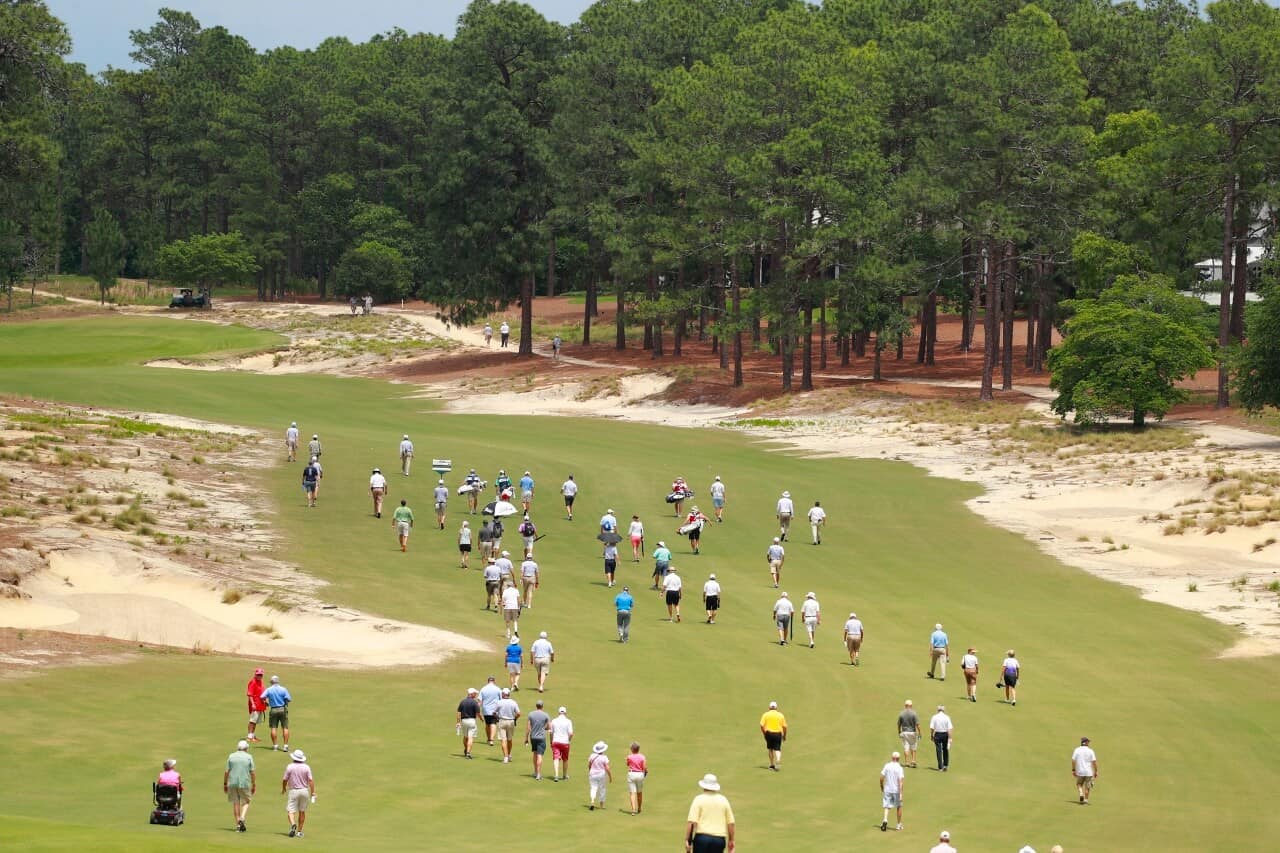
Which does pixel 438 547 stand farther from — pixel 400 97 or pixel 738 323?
pixel 400 97

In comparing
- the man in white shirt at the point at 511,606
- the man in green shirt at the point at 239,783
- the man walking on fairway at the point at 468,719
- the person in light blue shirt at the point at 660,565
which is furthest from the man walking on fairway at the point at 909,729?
the person in light blue shirt at the point at 660,565

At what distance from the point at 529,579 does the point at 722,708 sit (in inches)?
349

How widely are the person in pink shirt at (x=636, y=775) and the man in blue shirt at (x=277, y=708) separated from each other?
6.36 m

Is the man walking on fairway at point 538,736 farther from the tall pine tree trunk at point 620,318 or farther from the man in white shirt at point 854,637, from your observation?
the tall pine tree trunk at point 620,318

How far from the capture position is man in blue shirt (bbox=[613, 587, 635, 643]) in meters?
39.3

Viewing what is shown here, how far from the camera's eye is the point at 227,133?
159625 mm

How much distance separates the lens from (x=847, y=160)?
293 feet

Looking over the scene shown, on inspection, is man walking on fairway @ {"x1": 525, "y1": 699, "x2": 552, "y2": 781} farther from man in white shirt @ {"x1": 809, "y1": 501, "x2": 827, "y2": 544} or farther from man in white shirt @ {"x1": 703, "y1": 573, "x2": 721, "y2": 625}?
man in white shirt @ {"x1": 809, "y1": 501, "x2": 827, "y2": 544}

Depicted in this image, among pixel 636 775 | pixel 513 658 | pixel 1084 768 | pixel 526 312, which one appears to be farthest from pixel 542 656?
pixel 526 312

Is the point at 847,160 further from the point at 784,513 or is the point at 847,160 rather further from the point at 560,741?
the point at 560,741

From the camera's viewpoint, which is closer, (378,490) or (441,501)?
(441,501)

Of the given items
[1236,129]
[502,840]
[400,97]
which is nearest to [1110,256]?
[1236,129]

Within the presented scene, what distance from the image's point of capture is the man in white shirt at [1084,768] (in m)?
29.3

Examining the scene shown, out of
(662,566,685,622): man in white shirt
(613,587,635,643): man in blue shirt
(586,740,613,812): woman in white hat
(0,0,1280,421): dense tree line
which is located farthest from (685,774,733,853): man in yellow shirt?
(0,0,1280,421): dense tree line
